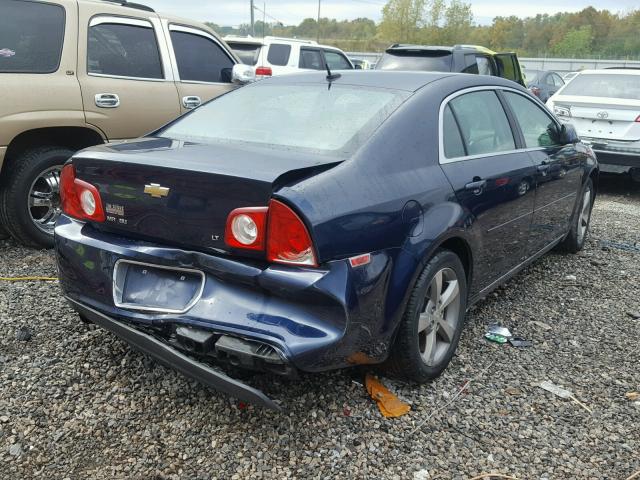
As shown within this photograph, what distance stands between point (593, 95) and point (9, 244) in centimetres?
784

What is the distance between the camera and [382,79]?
10.8ft

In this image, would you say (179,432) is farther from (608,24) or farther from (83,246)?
(608,24)

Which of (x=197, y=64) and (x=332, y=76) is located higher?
(x=332, y=76)

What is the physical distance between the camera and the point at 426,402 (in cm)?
287

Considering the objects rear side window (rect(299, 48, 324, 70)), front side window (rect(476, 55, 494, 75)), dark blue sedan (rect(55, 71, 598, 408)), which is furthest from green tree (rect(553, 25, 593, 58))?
dark blue sedan (rect(55, 71, 598, 408))

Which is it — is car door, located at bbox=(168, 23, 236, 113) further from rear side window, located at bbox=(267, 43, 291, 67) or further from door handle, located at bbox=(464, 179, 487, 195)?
rear side window, located at bbox=(267, 43, 291, 67)

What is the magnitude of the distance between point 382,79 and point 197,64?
3039 mm

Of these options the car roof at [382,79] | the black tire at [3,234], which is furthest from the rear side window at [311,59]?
the car roof at [382,79]

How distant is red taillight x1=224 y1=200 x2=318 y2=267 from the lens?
2.21 m

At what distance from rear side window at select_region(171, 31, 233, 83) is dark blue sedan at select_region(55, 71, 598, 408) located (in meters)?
2.35

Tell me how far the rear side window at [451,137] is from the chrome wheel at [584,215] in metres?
2.51

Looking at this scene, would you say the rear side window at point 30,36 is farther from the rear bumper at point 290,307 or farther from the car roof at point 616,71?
the car roof at point 616,71

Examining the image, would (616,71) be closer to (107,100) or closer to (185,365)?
(107,100)

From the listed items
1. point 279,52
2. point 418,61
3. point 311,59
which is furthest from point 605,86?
point 279,52
